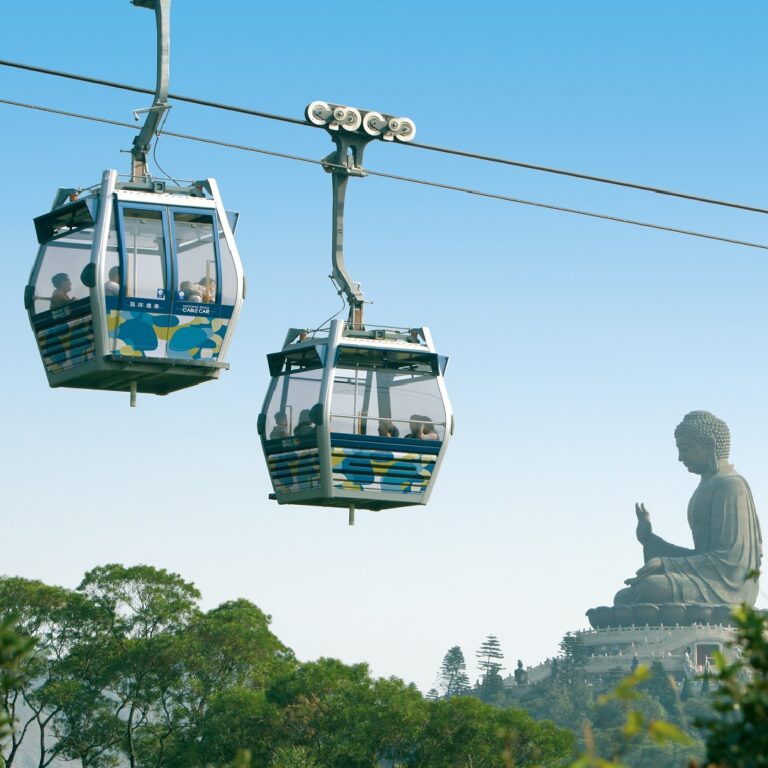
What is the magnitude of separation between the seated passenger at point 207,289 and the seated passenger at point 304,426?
2046mm

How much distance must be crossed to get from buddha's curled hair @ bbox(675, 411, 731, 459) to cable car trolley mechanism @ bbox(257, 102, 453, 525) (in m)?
121

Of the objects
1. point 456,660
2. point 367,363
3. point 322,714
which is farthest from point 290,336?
A: point 456,660

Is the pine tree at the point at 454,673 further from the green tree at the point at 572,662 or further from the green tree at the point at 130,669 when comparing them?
the green tree at the point at 130,669

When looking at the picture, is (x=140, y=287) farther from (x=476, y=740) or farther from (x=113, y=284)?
(x=476, y=740)

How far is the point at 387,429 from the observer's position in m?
21.5

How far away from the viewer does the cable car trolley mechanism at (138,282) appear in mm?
19750

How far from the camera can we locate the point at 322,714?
52.7m

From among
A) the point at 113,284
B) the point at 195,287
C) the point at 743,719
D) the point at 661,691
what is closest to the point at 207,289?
the point at 195,287

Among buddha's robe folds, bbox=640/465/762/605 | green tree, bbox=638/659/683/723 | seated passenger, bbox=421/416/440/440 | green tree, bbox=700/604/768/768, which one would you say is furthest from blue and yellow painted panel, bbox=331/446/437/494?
buddha's robe folds, bbox=640/465/762/605

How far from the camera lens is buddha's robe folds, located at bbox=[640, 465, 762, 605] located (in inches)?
5384

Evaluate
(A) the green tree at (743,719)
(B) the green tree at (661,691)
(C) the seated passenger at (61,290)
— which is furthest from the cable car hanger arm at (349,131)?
(B) the green tree at (661,691)

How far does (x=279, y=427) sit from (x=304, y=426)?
22.1 inches

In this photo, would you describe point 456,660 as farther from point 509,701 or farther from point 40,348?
point 40,348

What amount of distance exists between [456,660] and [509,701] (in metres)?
14.6
